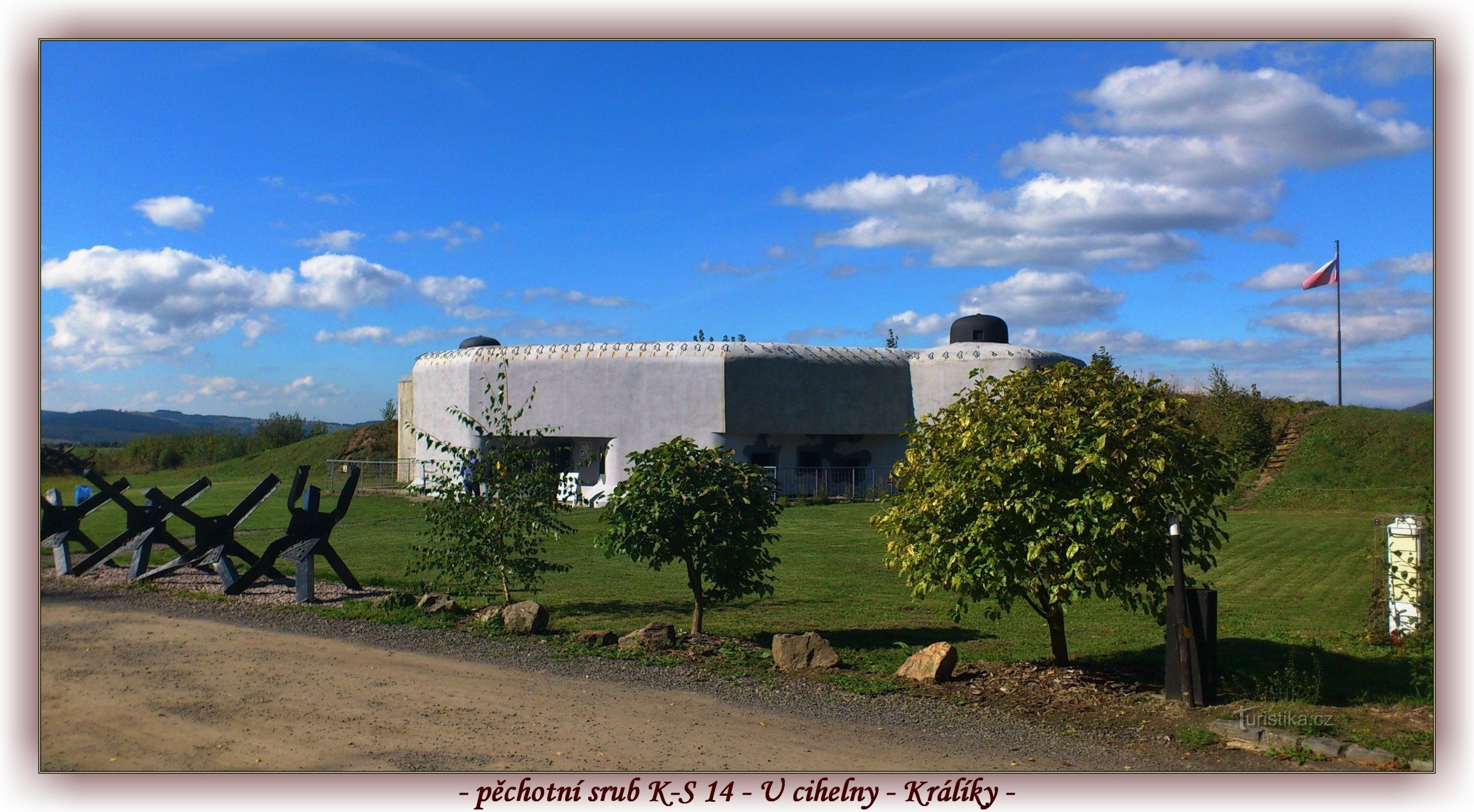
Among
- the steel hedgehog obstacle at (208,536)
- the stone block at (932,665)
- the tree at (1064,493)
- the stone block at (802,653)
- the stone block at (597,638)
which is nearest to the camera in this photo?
the tree at (1064,493)

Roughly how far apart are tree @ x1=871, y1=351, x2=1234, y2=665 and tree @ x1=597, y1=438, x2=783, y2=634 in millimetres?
1977

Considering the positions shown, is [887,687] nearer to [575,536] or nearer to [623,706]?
[623,706]

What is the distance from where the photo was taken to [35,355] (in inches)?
245

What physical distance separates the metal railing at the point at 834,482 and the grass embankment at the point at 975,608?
469cm

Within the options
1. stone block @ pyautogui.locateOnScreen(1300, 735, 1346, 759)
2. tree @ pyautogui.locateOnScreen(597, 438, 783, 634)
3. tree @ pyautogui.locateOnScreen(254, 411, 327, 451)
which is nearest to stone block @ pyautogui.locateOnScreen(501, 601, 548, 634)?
tree @ pyautogui.locateOnScreen(597, 438, 783, 634)

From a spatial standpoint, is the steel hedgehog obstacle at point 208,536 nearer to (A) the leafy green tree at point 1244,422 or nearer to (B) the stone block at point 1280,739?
(B) the stone block at point 1280,739

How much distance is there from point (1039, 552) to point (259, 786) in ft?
19.2

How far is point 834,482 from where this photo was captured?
3288 centimetres

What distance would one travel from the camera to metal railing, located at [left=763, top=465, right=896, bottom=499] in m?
32.1

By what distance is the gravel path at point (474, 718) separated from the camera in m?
6.32

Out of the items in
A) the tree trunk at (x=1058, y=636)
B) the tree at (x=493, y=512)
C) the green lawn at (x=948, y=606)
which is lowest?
the green lawn at (x=948, y=606)

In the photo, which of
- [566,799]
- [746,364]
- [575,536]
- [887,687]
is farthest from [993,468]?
[746,364]

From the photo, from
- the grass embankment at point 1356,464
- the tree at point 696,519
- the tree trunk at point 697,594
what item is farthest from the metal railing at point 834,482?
the tree at point 696,519

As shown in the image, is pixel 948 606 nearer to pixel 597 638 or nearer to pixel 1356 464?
pixel 597 638
